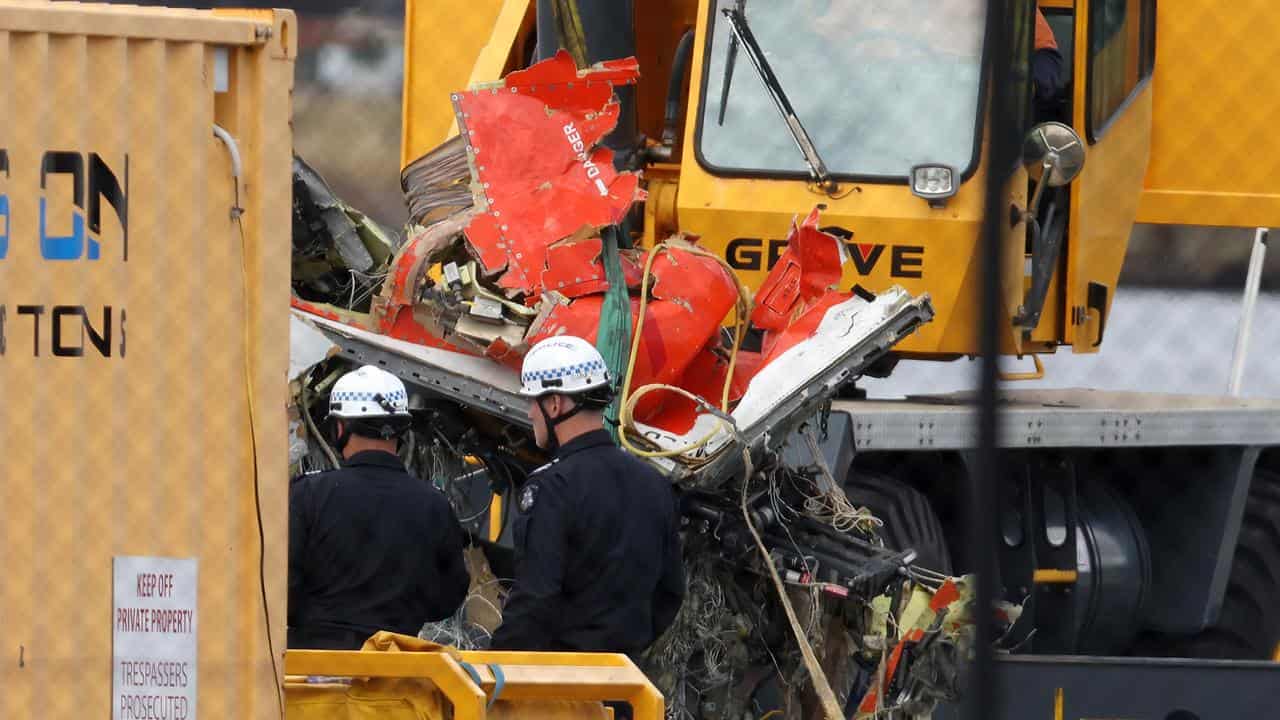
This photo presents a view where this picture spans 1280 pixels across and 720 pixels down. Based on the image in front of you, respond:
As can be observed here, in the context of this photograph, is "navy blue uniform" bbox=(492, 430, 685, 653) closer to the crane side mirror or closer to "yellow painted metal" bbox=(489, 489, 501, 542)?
"yellow painted metal" bbox=(489, 489, 501, 542)

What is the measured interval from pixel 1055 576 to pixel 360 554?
11.8ft

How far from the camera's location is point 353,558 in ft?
17.3

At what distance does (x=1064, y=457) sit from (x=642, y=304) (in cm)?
282

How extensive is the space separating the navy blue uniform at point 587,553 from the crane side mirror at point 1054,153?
8.15 ft

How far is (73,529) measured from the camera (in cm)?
365

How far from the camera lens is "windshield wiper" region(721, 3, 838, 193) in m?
6.89

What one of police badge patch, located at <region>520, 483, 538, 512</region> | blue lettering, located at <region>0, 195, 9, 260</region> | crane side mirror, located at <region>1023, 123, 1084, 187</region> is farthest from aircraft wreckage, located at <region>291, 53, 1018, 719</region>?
blue lettering, located at <region>0, 195, 9, 260</region>

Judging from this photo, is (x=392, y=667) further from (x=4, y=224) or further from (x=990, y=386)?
(x=990, y=386)

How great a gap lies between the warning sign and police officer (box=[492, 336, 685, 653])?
141cm

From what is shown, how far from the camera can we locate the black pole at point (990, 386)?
8.53 ft

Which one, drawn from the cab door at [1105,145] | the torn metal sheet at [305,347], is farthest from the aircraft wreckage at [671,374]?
the cab door at [1105,145]

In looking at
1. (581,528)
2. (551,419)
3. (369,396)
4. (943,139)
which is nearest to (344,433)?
(369,396)

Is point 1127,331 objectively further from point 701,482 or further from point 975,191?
point 701,482

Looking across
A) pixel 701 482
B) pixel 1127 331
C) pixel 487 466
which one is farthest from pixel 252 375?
pixel 1127 331
